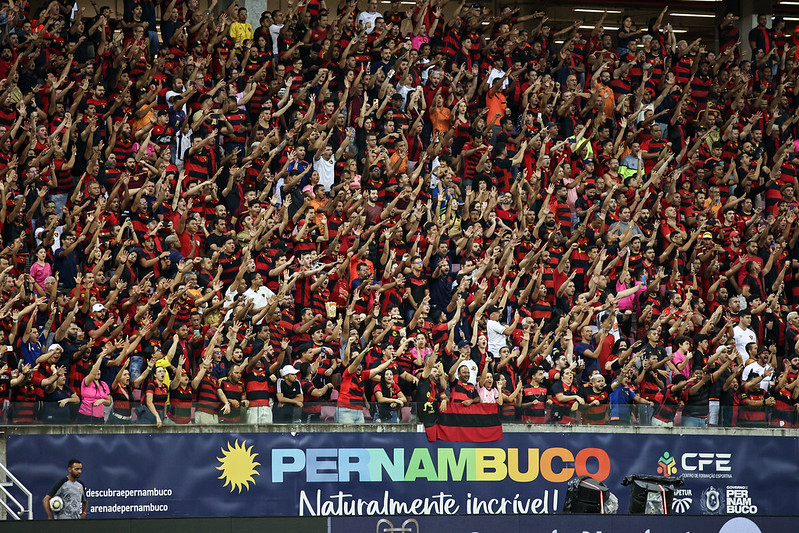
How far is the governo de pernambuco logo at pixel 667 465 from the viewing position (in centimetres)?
2012

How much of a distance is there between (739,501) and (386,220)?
768cm

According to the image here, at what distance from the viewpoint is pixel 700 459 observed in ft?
66.6

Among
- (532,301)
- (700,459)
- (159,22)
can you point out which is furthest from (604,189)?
(159,22)

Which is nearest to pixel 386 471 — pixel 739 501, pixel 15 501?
pixel 15 501

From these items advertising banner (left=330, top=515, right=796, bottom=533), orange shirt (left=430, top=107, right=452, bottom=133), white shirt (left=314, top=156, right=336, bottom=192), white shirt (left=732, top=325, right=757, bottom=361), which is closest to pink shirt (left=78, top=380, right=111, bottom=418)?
advertising banner (left=330, top=515, right=796, bottom=533)

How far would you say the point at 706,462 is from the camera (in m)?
20.3

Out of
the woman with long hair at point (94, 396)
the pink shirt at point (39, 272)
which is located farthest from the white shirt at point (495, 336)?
the pink shirt at point (39, 272)

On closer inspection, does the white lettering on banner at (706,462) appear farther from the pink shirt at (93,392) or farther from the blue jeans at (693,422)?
the pink shirt at (93,392)

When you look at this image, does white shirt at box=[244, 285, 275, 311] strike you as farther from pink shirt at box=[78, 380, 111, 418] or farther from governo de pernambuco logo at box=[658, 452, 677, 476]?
governo de pernambuco logo at box=[658, 452, 677, 476]

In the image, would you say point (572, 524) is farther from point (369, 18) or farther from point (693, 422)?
point (369, 18)

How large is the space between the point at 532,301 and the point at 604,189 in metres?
3.38

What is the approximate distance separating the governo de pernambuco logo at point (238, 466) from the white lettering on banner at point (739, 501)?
7137mm

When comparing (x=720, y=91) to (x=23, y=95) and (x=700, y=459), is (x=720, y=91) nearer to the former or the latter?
(x=700, y=459)

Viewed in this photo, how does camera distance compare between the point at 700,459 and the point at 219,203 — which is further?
the point at 219,203
